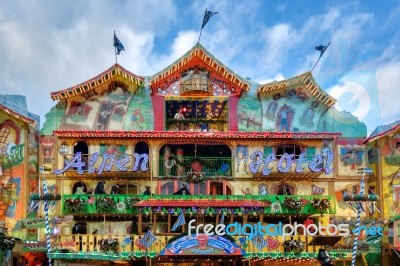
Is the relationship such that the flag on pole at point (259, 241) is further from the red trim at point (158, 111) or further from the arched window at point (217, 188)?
the red trim at point (158, 111)

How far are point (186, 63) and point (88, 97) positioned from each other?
25.7 feet

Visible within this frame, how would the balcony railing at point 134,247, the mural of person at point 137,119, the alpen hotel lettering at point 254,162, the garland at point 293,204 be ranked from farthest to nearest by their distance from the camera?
the mural of person at point 137,119 → the alpen hotel lettering at point 254,162 → the garland at point 293,204 → the balcony railing at point 134,247

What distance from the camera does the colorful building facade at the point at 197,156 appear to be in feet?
163

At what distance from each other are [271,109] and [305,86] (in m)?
3.11

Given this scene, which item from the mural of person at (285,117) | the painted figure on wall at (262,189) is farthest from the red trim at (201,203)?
the mural of person at (285,117)

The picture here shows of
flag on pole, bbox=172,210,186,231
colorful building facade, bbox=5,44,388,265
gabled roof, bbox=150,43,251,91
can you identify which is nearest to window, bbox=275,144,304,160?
colorful building facade, bbox=5,44,388,265

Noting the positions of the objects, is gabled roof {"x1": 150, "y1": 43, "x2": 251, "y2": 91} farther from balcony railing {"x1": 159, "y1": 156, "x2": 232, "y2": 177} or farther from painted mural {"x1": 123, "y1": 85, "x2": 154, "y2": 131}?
balcony railing {"x1": 159, "y1": 156, "x2": 232, "y2": 177}

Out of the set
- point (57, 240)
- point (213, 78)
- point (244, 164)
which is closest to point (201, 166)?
point (244, 164)

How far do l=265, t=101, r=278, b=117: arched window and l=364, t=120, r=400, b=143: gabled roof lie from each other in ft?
23.6

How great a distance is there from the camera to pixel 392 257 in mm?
49875

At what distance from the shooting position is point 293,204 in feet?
165

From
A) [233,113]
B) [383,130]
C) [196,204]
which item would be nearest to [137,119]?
[233,113]

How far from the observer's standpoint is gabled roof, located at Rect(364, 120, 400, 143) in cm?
5200

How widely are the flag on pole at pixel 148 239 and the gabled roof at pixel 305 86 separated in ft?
47.9
